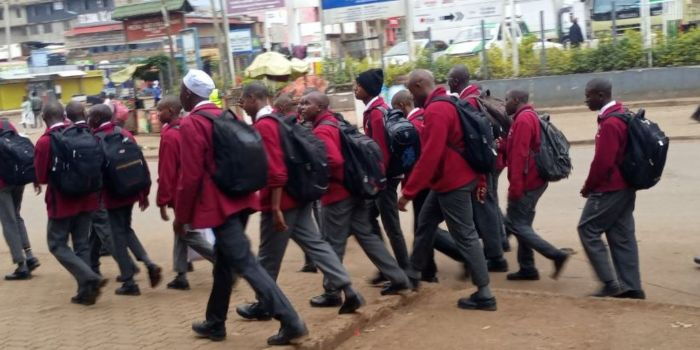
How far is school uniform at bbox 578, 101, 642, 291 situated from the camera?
6.98 meters

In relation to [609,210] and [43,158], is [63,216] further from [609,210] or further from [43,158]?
[609,210]

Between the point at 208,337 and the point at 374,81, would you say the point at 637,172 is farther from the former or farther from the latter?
the point at 208,337

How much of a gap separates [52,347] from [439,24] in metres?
23.0

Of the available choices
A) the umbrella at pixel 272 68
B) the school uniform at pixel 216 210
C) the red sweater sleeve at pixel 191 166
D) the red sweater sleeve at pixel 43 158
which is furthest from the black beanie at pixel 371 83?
the umbrella at pixel 272 68

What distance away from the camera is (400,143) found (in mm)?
7617

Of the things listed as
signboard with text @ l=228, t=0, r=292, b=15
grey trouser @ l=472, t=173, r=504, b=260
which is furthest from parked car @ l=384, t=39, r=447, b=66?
grey trouser @ l=472, t=173, r=504, b=260

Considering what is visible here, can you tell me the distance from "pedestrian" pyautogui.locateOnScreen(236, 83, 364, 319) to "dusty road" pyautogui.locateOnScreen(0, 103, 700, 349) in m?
0.29

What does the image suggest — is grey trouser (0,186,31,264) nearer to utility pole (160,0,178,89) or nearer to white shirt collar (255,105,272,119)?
white shirt collar (255,105,272,119)

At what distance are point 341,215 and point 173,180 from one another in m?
1.29

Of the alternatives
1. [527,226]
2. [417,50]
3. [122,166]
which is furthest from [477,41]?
[122,166]

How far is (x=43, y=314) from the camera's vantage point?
739 centimetres

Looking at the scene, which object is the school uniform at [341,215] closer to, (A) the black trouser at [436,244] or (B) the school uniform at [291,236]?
(B) the school uniform at [291,236]

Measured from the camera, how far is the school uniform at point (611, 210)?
22.9ft

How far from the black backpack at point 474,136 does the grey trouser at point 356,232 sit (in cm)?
94
